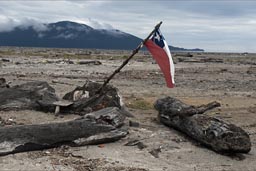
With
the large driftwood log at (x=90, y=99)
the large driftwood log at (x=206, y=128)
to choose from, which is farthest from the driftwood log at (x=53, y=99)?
the large driftwood log at (x=206, y=128)

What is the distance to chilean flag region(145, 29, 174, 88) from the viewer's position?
11628 mm

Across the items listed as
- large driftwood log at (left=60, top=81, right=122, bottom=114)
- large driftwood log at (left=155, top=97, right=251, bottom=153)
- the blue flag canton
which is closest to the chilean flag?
the blue flag canton

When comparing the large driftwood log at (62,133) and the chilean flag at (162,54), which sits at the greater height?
the chilean flag at (162,54)

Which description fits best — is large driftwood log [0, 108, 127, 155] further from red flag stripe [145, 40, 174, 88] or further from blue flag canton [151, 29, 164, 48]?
blue flag canton [151, 29, 164, 48]

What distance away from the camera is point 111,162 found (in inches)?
370

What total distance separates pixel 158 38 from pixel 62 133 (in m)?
3.94

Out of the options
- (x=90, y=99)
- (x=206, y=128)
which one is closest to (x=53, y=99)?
(x=90, y=99)

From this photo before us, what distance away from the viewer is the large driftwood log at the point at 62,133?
9.46 metres

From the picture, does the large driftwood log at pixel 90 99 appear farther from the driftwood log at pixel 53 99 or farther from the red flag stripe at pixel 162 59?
the red flag stripe at pixel 162 59

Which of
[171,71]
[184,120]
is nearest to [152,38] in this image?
[171,71]

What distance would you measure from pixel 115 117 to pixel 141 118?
2.96m

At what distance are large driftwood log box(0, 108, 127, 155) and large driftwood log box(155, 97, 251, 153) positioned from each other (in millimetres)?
1738

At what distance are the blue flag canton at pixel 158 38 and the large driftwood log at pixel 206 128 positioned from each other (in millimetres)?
1797

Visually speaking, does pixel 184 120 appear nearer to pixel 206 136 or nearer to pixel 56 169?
pixel 206 136
